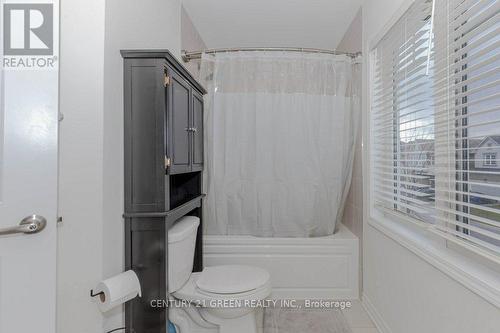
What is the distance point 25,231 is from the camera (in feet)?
3.22

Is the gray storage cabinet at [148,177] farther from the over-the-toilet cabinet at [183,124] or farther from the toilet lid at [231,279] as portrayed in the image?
the toilet lid at [231,279]

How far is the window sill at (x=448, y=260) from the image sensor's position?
3.18 ft

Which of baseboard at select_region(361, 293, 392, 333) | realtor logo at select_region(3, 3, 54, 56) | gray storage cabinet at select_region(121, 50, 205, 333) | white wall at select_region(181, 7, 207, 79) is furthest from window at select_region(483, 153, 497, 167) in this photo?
white wall at select_region(181, 7, 207, 79)

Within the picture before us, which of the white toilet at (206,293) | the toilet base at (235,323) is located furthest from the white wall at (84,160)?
the toilet base at (235,323)

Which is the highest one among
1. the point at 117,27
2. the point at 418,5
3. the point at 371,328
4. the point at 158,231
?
the point at 418,5

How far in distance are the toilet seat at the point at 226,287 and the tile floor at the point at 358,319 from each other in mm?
732

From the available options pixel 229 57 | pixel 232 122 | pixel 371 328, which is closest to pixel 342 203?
pixel 371 328

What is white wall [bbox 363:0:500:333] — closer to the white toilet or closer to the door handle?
the white toilet

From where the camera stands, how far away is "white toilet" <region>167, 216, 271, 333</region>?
1.58m

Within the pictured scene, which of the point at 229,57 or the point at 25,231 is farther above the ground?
the point at 229,57

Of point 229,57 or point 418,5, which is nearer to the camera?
point 418,5

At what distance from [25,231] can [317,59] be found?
7.06 feet

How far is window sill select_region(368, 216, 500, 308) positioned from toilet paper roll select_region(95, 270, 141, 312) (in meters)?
Answer: 1.33

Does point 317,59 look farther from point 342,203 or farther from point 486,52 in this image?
point 486,52
